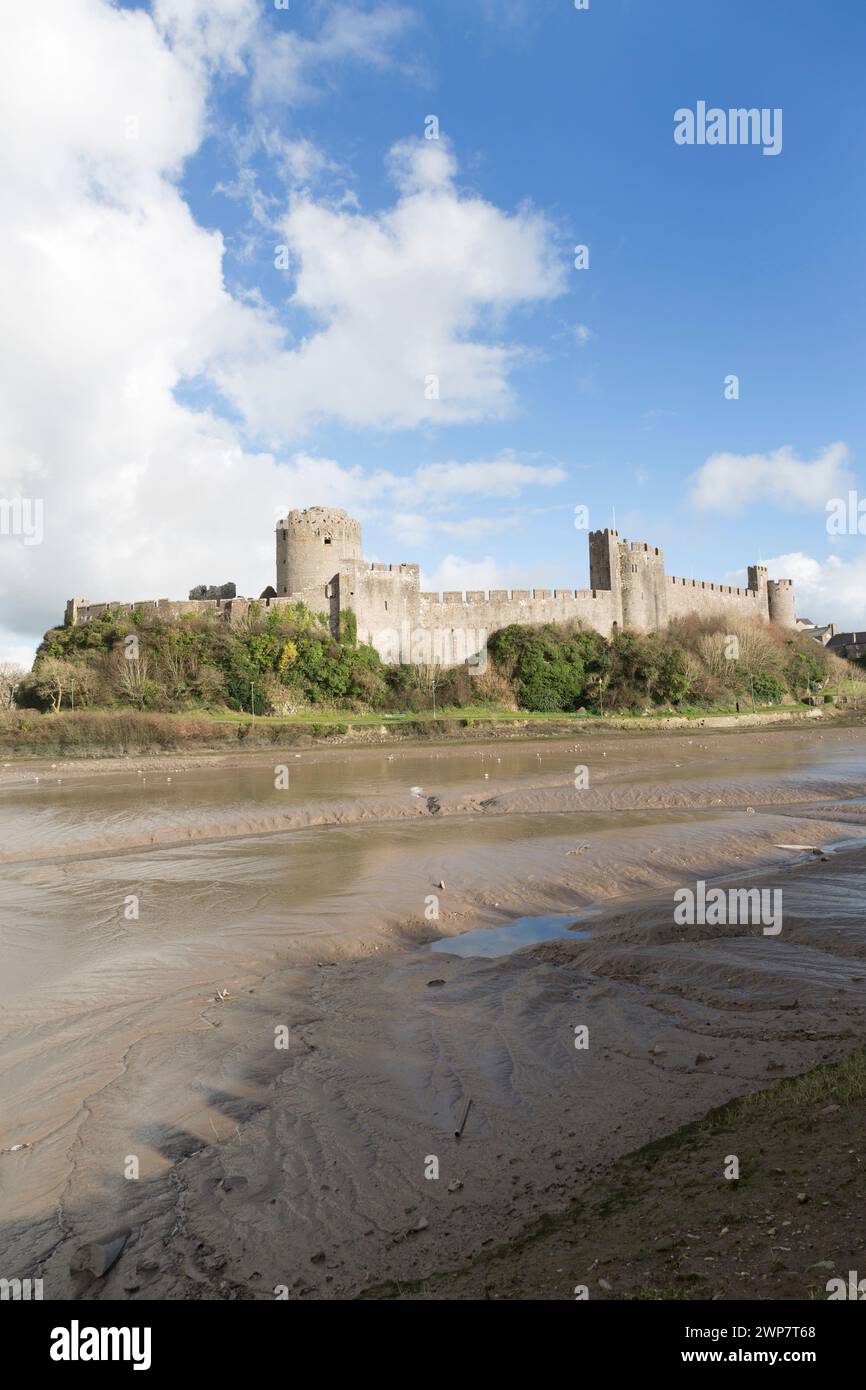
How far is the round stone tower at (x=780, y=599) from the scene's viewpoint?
163 feet

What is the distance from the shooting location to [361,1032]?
204 inches

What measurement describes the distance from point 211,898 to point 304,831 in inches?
187

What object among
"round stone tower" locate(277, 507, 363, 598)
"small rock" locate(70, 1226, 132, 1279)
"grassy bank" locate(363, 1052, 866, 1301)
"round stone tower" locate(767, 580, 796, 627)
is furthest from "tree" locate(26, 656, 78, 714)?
"round stone tower" locate(767, 580, 796, 627)

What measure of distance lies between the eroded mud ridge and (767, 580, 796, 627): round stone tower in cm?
4089

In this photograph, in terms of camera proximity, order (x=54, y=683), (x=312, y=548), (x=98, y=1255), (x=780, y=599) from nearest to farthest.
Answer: (x=98, y=1255) → (x=54, y=683) → (x=312, y=548) → (x=780, y=599)

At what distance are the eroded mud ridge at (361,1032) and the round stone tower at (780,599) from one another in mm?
40889

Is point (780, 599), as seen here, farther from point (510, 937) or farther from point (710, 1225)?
point (710, 1225)

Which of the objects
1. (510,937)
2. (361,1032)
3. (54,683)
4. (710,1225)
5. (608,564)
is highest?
(608,564)

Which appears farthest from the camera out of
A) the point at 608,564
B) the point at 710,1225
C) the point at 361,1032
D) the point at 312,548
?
the point at 608,564

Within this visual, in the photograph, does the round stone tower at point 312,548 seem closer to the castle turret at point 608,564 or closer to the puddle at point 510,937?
the castle turret at point 608,564

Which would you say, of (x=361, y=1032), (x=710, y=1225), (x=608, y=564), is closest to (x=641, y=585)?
(x=608, y=564)

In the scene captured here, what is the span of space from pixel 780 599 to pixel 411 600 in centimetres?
2611

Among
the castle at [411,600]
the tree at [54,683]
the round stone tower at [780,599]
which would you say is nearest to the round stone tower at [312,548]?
the castle at [411,600]
